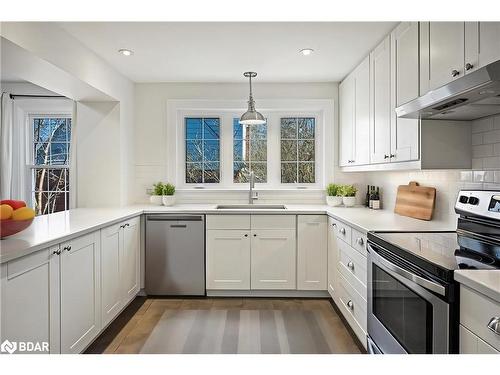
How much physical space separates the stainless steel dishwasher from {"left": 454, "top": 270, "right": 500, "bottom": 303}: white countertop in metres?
2.53

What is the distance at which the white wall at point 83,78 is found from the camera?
221cm

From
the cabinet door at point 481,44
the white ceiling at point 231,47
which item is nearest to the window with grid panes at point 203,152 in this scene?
the white ceiling at point 231,47

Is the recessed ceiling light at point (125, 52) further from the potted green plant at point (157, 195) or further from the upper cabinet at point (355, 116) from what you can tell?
the upper cabinet at point (355, 116)

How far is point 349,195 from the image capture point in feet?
12.5

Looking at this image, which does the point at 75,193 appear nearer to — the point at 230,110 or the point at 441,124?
the point at 230,110

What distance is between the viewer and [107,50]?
9.81 ft

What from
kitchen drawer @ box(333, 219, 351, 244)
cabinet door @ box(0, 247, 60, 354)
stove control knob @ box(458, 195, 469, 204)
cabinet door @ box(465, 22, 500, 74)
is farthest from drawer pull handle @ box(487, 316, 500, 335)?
cabinet door @ box(0, 247, 60, 354)

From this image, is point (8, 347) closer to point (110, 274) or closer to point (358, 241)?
point (110, 274)

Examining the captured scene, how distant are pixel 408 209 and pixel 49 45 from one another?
9.42 feet

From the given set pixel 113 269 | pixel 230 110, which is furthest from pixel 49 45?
pixel 230 110

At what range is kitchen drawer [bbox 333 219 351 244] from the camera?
106 inches

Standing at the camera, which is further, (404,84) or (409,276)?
(404,84)

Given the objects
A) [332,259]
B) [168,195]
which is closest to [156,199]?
[168,195]

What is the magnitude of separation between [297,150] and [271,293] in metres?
1.67
